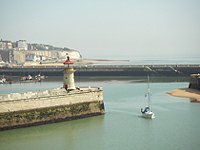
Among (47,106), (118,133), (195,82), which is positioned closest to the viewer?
(118,133)

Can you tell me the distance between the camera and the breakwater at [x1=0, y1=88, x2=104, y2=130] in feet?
103

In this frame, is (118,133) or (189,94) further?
(189,94)

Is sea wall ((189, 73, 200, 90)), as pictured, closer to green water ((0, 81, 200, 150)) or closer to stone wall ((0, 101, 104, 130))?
green water ((0, 81, 200, 150))

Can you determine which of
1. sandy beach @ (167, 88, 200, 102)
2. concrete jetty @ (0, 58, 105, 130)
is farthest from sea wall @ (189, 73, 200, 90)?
concrete jetty @ (0, 58, 105, 130)

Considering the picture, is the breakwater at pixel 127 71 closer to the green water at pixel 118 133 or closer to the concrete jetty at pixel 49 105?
the green water at pixel 118 133

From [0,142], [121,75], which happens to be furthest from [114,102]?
[121,75]

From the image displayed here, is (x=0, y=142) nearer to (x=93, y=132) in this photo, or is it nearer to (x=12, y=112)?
(x=12, y=112)

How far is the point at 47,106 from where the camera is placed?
3400cm

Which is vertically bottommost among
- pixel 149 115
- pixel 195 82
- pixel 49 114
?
pixel 149 115

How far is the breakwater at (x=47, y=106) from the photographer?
31422mm

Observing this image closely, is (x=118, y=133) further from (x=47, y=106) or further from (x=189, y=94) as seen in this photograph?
(x=189, y=94)

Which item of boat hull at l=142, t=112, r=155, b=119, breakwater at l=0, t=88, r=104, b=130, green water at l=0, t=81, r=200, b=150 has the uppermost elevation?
breakwater at l=0, t=88, r=104, b=130

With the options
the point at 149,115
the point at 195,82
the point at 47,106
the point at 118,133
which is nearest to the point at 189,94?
the point at 195,82

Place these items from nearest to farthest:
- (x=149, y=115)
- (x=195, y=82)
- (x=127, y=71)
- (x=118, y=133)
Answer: (x=118, y=133)
(x=149, y=115)
(x=195, y=82)
(x=127, y=71)
